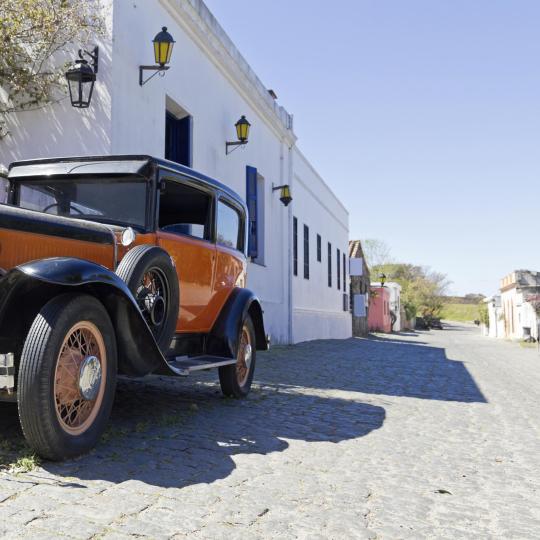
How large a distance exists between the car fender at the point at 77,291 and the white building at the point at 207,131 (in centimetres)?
432

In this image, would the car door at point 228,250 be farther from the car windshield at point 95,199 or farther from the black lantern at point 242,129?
the black lantern at point 242,129

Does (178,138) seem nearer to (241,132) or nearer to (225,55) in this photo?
(241,132)

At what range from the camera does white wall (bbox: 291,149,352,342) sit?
55.2 feet

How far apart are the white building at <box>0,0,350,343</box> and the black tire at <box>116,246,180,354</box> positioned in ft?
12.5

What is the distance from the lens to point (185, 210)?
4.75 m

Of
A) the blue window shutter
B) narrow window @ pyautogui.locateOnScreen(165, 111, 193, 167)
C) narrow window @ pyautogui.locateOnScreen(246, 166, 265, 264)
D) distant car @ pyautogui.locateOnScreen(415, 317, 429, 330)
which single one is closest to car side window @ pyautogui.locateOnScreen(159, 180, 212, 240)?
narrow window @ pyautogui.locateOnScreen(165, 111, 193, 167)

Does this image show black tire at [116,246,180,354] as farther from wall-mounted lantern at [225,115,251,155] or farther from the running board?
wall-mounted lantern at [225,115,251,155]

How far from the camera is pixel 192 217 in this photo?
4.82 meters

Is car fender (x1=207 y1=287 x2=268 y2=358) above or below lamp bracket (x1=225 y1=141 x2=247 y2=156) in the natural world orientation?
below

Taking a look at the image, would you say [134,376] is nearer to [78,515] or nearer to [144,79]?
[78,515]

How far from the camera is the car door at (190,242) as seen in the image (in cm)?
445

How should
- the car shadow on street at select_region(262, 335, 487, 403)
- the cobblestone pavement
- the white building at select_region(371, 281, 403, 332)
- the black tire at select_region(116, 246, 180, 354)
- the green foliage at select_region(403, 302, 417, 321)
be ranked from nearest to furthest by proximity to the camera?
the cobblestone pavement → the black tire at select_region(116, 246, 180, 354) → the car shadow on street at select_region(262, 335, 487, 403) → the white building at select_region(371, 281, 403, 332) → the green foliage at select_region(403, 302, 417, 321)

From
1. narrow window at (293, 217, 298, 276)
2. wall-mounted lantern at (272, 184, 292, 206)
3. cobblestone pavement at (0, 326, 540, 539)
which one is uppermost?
wall-mounted lantern at (272, 184, 292, 206)

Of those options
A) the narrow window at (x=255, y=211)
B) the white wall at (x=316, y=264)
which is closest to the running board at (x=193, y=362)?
the narrow window at (x=255, y=211)
